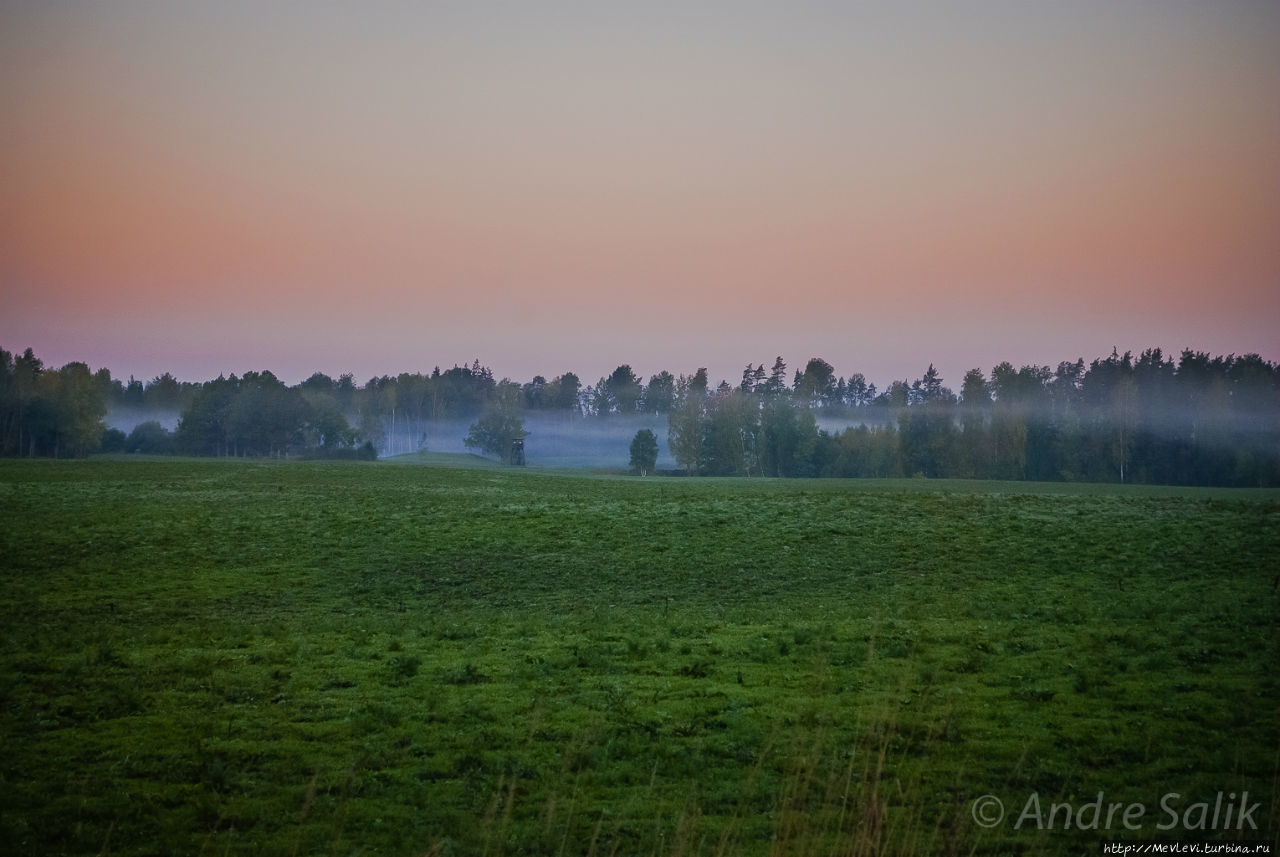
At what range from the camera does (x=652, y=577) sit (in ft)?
112

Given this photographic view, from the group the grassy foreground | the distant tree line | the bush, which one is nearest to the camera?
the grassy foreground

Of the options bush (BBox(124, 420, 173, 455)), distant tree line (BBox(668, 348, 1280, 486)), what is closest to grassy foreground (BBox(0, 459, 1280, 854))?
distant tree line (BBox(668, 348, 1280, 486))

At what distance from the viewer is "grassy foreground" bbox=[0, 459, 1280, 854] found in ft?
34.9

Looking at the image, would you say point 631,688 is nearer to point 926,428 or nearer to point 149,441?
point 926,428

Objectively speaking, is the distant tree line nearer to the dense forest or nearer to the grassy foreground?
the dense forest

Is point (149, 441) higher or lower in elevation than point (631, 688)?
higher

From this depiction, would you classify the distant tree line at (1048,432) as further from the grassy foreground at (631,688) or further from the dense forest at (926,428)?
the grassy foreground at (631,688)

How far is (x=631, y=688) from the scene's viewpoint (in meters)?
17.1

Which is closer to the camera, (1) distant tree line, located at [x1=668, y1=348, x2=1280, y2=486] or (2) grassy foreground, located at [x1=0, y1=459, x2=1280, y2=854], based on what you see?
(2) grassy foreground, located at [x1=0, y1=459, x2=1280, y2=854]

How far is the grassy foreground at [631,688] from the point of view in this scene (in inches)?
419

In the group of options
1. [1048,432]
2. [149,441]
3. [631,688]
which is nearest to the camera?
[631,688]

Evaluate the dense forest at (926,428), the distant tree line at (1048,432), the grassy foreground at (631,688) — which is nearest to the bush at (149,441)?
the dense forest at (926,428)

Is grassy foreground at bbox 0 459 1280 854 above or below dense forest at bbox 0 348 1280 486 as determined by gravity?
below

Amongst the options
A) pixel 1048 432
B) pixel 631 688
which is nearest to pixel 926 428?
pixel 1048 432
